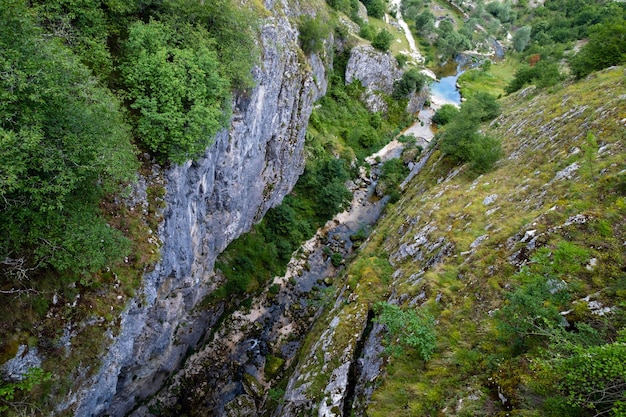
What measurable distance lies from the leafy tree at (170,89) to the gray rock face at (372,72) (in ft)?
148

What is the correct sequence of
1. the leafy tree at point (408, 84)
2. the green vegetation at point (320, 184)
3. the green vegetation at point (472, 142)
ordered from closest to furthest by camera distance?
the green vegetation at point (472, 142), the green vegetation at point (320, 184), the leafy tree at point (408, 84)

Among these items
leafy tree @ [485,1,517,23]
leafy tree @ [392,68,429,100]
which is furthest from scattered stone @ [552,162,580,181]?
leafy tree @ [485,1,517,23]

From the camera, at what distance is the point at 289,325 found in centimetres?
3234

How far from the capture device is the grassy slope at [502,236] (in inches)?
497

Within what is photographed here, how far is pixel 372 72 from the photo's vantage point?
203ft

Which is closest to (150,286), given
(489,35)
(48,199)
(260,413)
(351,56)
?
(48,199)

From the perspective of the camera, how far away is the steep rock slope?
12.8 m

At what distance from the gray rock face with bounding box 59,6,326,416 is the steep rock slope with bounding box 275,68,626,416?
9.88m

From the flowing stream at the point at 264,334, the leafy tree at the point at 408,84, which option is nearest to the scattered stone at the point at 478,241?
the flowing stream at the point at 264,334

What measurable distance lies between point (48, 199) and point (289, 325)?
25.5m

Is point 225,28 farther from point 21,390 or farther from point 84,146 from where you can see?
point 21,390

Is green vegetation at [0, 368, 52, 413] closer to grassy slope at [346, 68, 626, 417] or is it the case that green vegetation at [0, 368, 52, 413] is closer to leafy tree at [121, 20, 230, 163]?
leafy tree at [121, 20, 230, 163]

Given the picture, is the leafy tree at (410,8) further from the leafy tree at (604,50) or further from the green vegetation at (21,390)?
the green vegetation at (21,390)

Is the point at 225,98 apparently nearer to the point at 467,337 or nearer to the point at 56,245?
the point at 56,245
